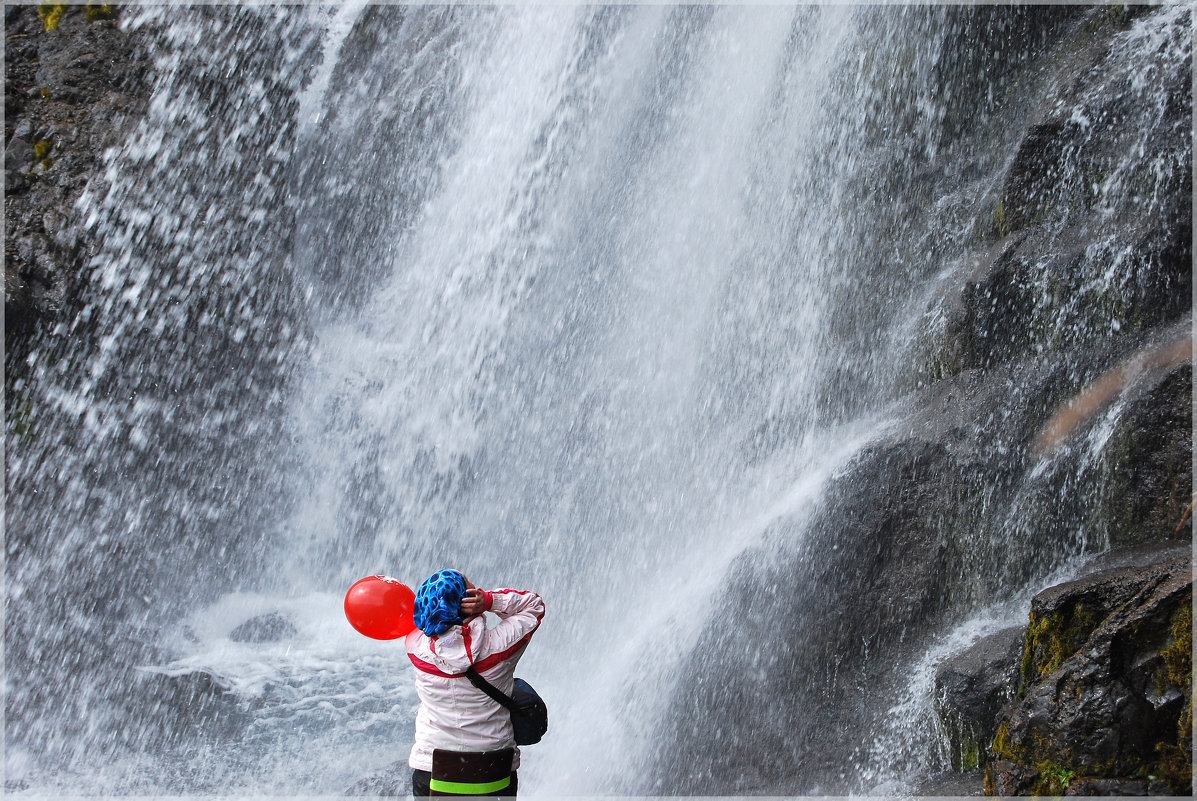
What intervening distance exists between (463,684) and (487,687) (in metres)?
0.09

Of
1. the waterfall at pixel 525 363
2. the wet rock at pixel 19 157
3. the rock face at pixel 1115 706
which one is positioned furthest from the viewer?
the wet rock at pixel 19 157

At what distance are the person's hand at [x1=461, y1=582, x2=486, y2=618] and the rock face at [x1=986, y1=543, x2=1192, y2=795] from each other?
249 cm

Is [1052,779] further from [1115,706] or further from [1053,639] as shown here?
[1053,639]

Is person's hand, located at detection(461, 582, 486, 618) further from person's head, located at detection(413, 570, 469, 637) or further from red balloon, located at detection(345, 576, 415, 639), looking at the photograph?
red balloon, located at detection(345, 576, 415, 639)

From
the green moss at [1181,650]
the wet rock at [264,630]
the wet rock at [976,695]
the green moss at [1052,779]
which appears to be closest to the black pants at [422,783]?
the green moss at [1052,779]

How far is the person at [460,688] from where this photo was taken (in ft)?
10.3

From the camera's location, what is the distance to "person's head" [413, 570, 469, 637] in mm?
3109

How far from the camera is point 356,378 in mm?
8812

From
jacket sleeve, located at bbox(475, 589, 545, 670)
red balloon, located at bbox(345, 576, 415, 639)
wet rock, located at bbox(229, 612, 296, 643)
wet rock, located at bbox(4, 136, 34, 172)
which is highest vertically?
wet rock, located at bbox(4, 136, 34, 172)

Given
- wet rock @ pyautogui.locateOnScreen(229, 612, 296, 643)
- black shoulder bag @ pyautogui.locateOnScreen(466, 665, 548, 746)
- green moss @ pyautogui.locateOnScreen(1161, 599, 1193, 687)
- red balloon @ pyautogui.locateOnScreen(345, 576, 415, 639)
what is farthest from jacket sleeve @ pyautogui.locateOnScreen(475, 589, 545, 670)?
wet rock @ pyautogui.locateOnScreen(229, 612, 296, 643)

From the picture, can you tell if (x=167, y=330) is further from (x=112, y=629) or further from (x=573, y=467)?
(x=573, y=467)

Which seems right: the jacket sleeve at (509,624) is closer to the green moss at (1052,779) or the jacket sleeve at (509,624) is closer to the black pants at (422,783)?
the black pants at (422,783)

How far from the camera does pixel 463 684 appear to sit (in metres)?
3.20

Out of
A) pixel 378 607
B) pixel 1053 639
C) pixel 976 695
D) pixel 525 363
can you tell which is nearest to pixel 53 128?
pixel 525 363
